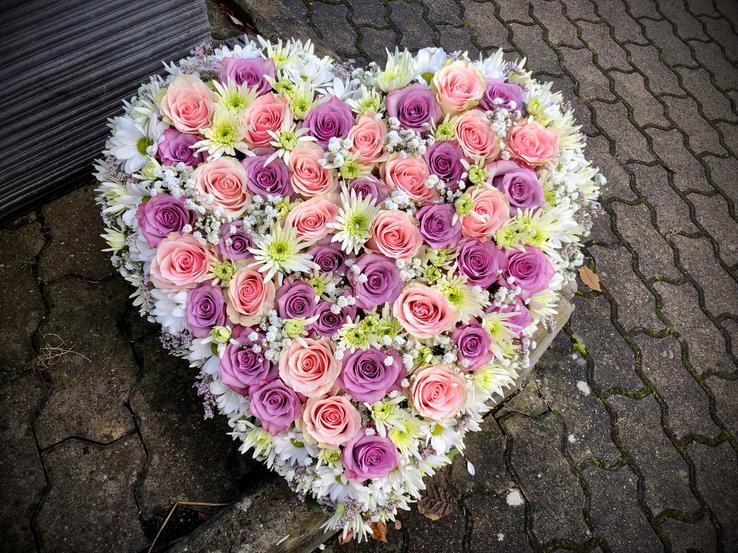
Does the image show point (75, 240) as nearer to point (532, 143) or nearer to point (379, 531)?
point (379, 531)

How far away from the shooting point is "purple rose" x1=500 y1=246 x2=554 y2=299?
1.67 m

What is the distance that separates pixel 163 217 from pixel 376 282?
659 millimetres

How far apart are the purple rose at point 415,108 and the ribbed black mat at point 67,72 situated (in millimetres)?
1208

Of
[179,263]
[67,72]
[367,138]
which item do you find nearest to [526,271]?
[367,138]

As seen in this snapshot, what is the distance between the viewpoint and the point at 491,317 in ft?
5.37

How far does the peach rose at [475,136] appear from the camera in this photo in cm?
173

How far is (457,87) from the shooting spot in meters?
1.79

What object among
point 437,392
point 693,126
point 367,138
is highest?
point 367,138

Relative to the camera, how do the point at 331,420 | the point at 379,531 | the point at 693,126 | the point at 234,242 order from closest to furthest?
the point at 331,420 < the point at 234,242 < the point at 379,531 < the point at 693,126

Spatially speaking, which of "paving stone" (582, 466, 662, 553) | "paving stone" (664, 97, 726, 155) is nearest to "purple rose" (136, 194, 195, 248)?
"paving stone" (582, 466, 662, 553)

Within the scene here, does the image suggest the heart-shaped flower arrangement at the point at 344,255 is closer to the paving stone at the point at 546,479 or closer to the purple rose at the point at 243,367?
the purple rose at the point at 243,367

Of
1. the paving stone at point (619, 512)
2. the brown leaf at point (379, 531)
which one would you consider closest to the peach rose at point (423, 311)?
the brown leaf at point (379, 531)

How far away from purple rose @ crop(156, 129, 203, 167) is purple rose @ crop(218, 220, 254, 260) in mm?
258

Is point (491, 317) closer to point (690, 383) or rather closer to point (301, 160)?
point (301, 160)
